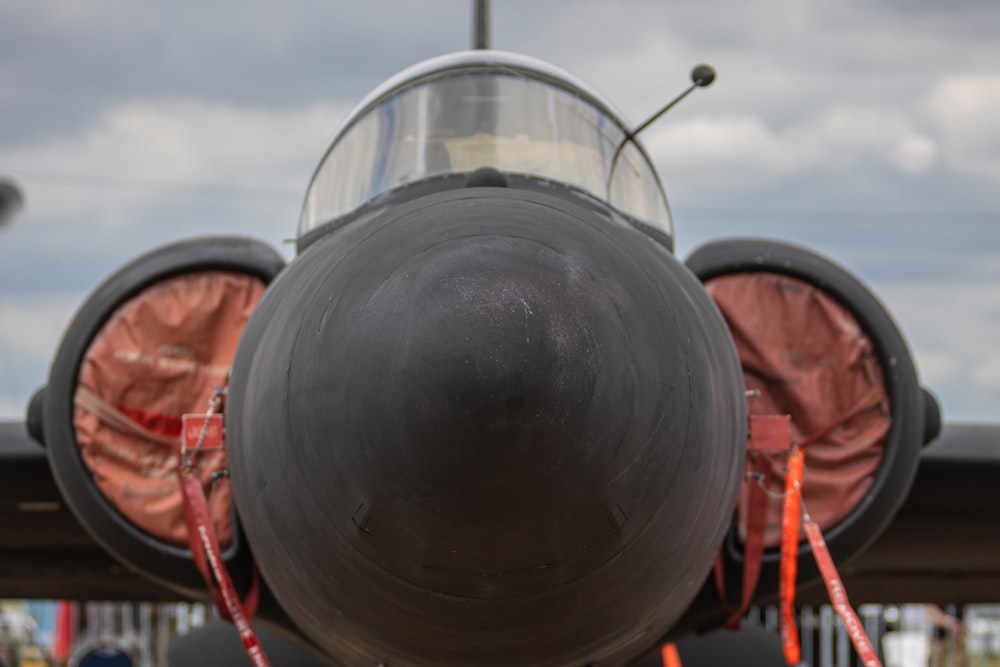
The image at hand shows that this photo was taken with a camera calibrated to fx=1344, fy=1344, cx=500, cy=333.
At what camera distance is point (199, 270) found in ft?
16.6

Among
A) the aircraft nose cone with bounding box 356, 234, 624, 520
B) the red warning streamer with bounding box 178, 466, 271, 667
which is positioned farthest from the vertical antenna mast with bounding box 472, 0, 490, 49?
the aircraft nose cone with bounding box 356, 234, 624, 520

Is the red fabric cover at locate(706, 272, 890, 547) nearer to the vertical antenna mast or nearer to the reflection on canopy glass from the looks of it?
the reflection on canopy glass

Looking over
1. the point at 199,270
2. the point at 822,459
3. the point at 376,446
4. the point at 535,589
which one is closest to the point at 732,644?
the point at 822,459

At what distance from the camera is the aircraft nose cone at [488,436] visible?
8.35ft

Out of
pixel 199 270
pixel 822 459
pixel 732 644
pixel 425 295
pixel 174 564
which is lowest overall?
pixel 732 644

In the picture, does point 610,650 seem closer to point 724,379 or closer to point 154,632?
point 724,379

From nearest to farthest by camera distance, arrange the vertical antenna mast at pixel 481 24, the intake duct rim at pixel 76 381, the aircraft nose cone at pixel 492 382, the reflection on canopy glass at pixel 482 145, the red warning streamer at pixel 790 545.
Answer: the aircraft nose cone at pixel 492 382, the red warning streamer at pixel 790 545, the reflection on canopy glass at pixel 482 145, the intake duct rim at pixel 76 381, the vertical antenna mast at pixel 481 24

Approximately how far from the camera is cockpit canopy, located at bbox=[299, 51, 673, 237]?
4215 millimetres

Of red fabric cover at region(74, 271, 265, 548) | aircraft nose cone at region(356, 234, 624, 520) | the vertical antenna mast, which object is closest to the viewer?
aircraft nose cone at region(356, 234, 624, 520)

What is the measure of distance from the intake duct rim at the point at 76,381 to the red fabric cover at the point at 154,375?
0.12ft

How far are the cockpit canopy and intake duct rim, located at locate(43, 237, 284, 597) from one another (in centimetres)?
48

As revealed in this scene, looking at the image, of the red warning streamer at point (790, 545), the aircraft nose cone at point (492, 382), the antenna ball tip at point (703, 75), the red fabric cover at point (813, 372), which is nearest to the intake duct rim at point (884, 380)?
the red fabric cover at point (813, 372)

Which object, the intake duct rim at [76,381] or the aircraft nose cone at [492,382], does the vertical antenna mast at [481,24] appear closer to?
the intake duct rim at [76,381]

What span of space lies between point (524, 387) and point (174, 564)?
2.66 meters
